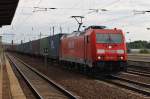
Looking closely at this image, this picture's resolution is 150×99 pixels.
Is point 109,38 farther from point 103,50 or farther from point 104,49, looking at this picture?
point 103,50

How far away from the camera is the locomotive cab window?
2433cm

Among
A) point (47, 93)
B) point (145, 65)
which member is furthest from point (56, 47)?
point (47, 93)

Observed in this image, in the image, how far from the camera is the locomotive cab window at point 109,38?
79.8ft

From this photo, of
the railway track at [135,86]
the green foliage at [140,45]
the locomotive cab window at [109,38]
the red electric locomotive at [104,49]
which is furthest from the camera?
the green foliage at [140,45]

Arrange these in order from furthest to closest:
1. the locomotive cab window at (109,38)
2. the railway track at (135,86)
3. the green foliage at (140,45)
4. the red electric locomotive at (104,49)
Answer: the green foliage at (140,45), the locomotive cab window at (109,38), the red electric locomotive at (104,49), the railway track at (135,86)

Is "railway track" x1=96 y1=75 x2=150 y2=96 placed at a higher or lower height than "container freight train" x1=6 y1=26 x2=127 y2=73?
lower

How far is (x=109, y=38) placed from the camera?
24.6m

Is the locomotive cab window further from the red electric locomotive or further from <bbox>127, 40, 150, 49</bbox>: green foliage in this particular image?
<bbox>127, 40, 150, 49</bbox>: green foliage

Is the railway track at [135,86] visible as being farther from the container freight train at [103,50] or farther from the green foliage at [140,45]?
the green foliage at [140,45]

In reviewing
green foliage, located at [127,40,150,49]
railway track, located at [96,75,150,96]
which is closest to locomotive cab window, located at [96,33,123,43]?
railway track, located at [96,75,150,96]

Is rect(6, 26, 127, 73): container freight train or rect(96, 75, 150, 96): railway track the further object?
rect(6, 26, 127, 73): container freight train

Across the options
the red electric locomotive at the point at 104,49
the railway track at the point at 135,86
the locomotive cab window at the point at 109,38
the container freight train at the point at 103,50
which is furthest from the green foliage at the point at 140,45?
the railway track at the point at 135,86

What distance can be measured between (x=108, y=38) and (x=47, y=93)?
317 inches

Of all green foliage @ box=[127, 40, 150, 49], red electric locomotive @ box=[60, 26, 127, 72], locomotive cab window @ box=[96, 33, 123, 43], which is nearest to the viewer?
red electric locomotive @ box=[60, 26, 127, 72]
